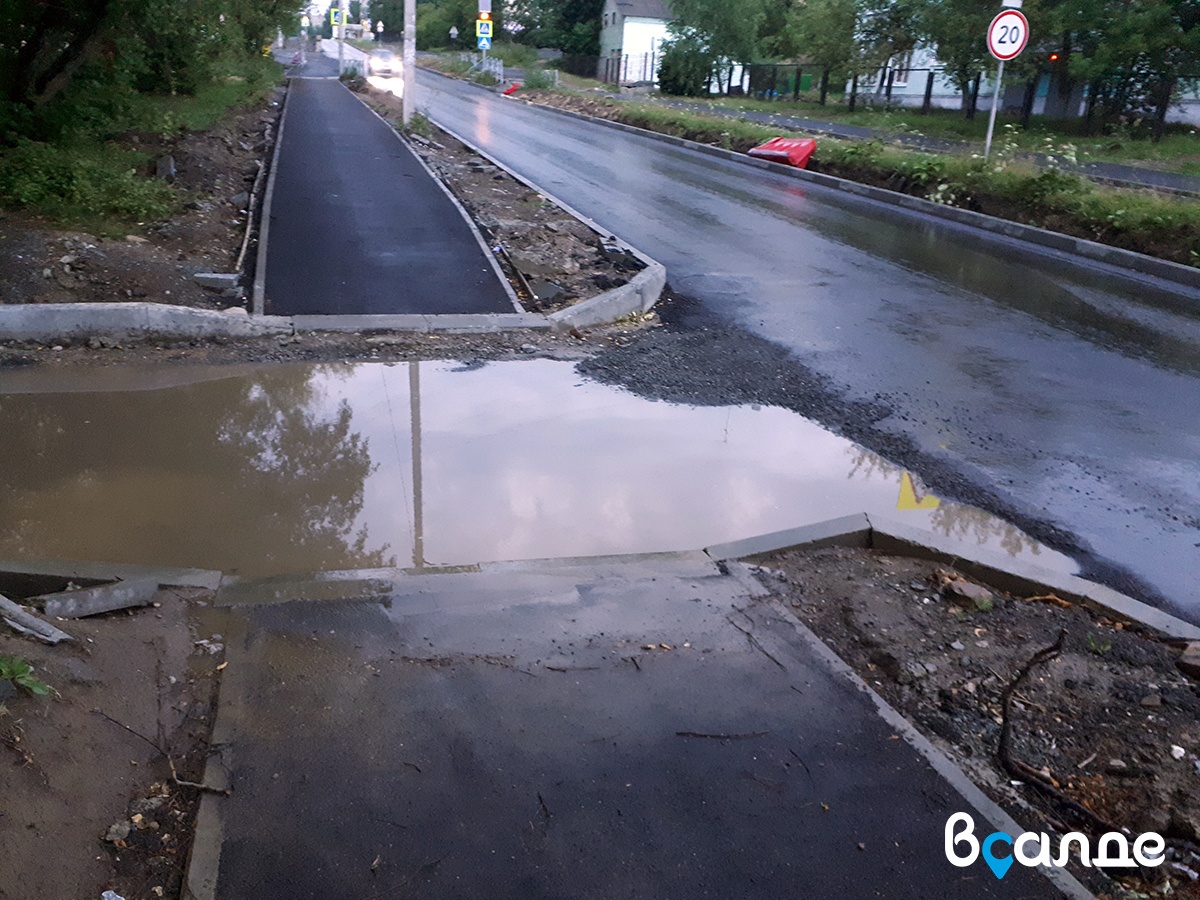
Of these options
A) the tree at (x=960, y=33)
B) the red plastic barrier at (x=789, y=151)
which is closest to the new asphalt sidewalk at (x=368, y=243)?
the red plastic barrier at (x=789, y=151)

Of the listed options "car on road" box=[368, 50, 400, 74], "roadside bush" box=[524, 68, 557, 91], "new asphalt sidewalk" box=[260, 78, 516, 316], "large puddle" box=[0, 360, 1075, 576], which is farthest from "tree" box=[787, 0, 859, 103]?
"large puddle" box=[0, 360, 1075, 576]

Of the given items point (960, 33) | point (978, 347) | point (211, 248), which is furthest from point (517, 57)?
point (978, 347)

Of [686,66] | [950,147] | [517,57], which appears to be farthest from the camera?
[517,57]

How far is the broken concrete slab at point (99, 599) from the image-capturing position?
426cm

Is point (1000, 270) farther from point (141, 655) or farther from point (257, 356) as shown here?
point (141, 655)

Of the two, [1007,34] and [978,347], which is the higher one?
[1007,34]

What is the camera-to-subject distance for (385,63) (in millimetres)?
75750

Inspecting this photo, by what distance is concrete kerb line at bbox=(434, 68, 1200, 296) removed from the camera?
12.9 m

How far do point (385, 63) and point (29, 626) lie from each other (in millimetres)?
79703

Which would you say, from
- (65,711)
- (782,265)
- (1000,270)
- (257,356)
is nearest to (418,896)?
(65,711)

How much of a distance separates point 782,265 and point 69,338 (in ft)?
27.5

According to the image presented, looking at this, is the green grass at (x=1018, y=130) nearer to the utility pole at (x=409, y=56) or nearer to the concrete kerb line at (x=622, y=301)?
the concrete kerb line at (x=622, y=301)

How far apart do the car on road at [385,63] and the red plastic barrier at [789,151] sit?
4766 centimetres

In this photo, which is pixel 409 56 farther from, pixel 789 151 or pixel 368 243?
pixel 368 243
